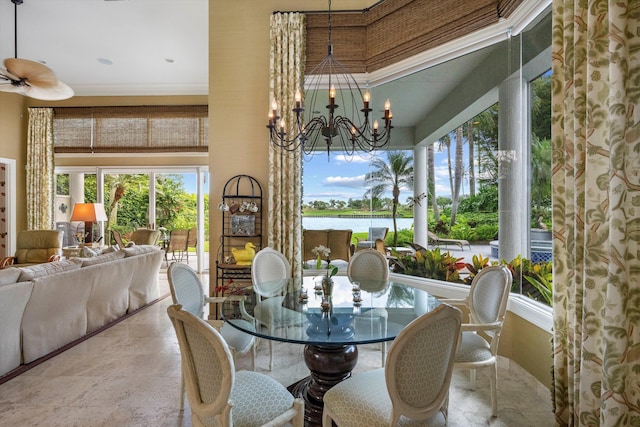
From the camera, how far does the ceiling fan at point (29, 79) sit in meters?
3.70

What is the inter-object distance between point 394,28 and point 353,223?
2145 mm

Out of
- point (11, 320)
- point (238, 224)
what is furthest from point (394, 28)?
point (11, 320)

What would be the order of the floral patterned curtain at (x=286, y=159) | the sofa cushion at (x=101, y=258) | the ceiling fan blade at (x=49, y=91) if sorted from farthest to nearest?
the ceiling fan blade at (x=49, y=91) → the floral patterned curtain at (x=286, y=159) → the sofa cushion at (x=101, y=258)

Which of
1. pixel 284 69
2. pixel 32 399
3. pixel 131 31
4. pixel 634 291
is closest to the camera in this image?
pixel 634 291

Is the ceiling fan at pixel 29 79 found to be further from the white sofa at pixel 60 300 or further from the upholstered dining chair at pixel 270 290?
the upholstered dining chair at pixel 270 290

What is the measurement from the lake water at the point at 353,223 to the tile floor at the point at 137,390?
1.32 m

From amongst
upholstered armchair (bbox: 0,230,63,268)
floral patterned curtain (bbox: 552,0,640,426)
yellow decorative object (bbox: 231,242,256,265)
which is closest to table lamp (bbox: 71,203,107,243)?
upholstered armchair (bbox: 0,230,63,268)

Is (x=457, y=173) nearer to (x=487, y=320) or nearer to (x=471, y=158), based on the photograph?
(x=471, y=158)

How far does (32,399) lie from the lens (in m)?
2.37

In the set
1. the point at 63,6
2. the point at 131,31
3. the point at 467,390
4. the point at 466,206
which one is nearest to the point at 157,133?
the point at 131,31

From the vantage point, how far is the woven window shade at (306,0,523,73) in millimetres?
2986

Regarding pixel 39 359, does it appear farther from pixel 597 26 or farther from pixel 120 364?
pixel 597 26

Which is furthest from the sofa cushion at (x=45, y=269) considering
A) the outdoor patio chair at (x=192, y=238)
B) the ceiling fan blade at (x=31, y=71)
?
the outdoor patio chair at (x=192, y=238)

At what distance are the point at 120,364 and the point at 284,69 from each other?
10.8 feet
